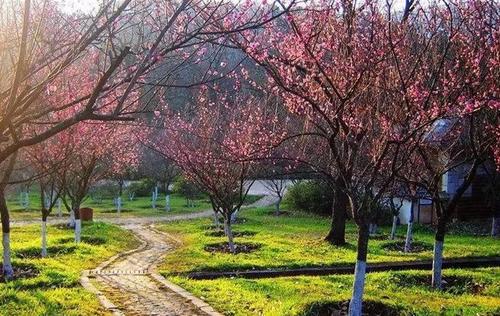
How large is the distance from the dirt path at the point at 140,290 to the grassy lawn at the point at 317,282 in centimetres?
31

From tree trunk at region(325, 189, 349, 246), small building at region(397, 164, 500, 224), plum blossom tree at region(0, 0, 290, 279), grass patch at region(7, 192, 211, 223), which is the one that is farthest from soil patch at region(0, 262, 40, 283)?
grass patch at region(7, 192, 211, 223)

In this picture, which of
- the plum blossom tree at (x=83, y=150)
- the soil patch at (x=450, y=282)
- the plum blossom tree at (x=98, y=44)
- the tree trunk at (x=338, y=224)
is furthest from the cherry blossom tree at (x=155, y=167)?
the plum blossom tree at (x=98, y=44)

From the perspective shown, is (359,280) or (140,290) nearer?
(359,280)

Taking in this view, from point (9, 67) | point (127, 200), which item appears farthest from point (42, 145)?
point (127, 200)

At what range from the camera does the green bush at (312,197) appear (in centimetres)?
2867

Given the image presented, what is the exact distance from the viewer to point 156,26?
17.7 feet

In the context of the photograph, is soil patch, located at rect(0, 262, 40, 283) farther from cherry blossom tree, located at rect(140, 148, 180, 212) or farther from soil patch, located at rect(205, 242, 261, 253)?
cherry blossom tree, located at rect(140, 148, 180, 212)

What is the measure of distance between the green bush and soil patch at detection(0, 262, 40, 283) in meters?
18.5

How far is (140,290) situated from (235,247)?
6.60m

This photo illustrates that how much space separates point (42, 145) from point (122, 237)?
7169 mm

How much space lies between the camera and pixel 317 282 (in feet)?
33.2

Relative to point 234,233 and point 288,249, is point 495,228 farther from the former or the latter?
point 288,249

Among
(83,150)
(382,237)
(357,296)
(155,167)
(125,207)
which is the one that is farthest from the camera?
(155,167)

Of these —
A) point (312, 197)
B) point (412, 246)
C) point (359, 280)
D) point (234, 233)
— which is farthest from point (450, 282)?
point (312, 197)
